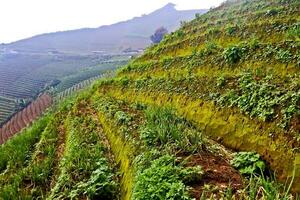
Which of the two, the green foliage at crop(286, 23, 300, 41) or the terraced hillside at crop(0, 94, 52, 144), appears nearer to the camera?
the green foliage at crop(286, 23, 300, 41)

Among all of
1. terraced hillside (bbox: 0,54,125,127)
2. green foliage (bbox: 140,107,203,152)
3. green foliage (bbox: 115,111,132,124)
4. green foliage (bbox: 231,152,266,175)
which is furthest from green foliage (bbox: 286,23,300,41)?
terraced hillside (bbox: 0,54,125,127)

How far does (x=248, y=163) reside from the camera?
6.40m

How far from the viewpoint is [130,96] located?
49.5 feet

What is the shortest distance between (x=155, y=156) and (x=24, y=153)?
310 inches

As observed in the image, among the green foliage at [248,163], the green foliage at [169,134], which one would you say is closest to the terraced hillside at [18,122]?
the green foliage at [169,134]

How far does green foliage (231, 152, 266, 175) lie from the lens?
611cm

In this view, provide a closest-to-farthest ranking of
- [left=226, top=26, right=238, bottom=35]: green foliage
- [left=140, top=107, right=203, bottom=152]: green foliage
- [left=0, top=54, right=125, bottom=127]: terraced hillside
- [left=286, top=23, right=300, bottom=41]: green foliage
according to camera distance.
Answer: [left=140, top=107, right=203, bottom=152]: green foliage
[left=286, top=23, right=300, bottom=41]: green foliage
[left=226, top=26, right=238, bottom=35]: green foliage
[left=0, top=54, right=125, bottom=127]: terraced hillside

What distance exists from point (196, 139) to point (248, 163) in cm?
100

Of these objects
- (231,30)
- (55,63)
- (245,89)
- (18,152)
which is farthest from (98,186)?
(55,63)

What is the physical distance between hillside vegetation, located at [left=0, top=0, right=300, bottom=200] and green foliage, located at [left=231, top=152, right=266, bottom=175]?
17mm

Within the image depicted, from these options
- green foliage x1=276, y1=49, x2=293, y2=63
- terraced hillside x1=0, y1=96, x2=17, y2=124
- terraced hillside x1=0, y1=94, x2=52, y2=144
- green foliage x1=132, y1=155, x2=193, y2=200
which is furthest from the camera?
terraced hillside x1=0, y1=96, x2=17, y2=124

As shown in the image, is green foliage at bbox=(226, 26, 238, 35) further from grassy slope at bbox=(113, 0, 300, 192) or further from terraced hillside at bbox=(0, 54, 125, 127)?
terraced hillside at bbox=(0, 54, 125, 127)

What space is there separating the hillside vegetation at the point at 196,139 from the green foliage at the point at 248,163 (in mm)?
17

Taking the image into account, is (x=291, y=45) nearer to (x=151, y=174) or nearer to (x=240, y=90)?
(x=240, y=90)
